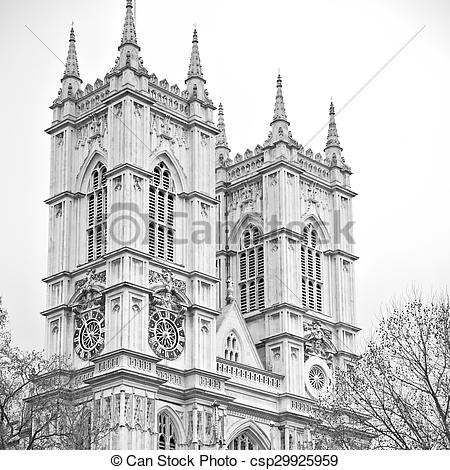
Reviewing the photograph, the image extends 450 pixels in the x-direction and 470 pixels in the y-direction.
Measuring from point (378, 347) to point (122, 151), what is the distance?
2372 cm

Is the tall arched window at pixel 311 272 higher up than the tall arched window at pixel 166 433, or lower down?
higher up

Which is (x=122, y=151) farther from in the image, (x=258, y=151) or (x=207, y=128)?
(x=258, y=151)

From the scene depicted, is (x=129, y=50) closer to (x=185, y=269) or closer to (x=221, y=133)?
(x=185, y=269)

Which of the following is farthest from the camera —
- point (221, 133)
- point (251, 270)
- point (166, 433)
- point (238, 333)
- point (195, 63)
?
point (221, 133)

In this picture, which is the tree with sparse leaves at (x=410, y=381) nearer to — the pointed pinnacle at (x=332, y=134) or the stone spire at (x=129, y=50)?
the stone spire at (x=129, y=50)

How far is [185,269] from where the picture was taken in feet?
233

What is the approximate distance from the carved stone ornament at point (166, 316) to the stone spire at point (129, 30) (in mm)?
13170

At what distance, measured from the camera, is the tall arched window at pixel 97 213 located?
7012 centimetres

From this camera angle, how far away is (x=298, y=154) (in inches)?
3250

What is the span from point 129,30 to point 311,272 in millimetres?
18924

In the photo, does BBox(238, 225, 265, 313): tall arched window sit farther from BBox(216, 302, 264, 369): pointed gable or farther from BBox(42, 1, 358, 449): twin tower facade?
BBox(216, 302, 264, 369): pointed gable

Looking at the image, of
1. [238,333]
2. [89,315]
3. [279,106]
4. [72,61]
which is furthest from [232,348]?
[72,61]

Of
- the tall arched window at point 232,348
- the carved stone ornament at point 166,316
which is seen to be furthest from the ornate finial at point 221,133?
the carved stone ornament at point 166,316

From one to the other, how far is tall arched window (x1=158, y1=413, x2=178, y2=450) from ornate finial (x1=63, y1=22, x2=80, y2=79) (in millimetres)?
21132
